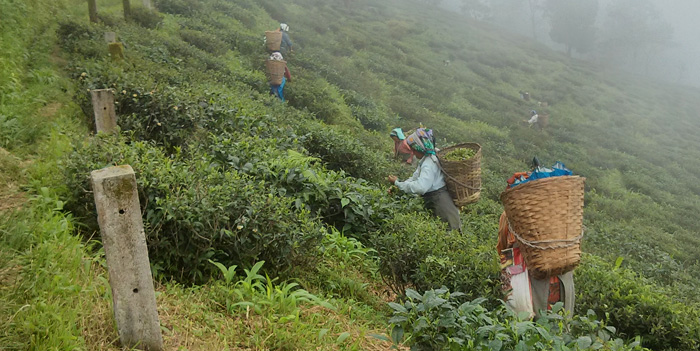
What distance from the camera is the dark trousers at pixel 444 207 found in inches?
241

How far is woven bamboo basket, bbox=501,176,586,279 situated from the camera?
3803mm

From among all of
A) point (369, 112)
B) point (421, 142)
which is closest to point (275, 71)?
point (369, 112)

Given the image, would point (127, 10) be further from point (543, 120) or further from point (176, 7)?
point (543, 120)

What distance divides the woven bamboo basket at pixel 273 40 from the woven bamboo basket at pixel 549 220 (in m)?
14.1

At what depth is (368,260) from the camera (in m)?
5.34

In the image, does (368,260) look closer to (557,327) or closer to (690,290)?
(557,327)

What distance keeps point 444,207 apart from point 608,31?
256ft

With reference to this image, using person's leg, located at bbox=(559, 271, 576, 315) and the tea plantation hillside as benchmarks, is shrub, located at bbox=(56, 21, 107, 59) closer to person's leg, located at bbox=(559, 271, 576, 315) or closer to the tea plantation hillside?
the tea plantation hillside

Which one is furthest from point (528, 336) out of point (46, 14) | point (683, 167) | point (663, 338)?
point (683, 167)

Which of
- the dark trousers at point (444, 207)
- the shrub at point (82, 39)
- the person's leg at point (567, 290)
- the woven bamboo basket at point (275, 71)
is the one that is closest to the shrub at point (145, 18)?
the shrub at point (82, 39)

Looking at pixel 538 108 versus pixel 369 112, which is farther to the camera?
pixel 538 108

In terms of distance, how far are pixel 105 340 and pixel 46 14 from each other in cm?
1012

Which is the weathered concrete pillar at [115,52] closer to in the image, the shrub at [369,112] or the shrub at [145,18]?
the shrub at [145,18]

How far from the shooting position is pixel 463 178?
19.5 feet
